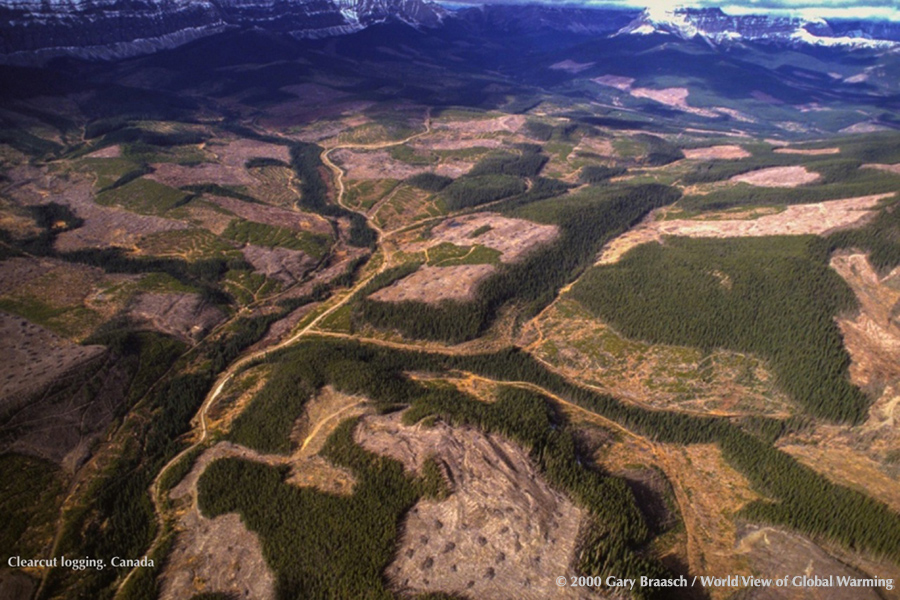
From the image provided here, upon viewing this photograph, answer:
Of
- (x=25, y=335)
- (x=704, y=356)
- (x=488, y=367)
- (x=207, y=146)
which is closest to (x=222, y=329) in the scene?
(x=25, y=335)

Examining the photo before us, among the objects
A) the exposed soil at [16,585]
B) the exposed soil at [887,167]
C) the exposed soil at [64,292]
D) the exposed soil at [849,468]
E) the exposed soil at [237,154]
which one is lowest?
the exposed soil at [64,292]

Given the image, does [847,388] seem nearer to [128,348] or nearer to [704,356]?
[704,356]

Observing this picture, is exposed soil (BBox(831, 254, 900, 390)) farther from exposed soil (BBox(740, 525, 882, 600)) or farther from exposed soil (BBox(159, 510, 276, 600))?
exposed soil (BBox(159, 510, 276, 600))

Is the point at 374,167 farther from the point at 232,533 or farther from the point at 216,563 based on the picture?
the point at 216,563

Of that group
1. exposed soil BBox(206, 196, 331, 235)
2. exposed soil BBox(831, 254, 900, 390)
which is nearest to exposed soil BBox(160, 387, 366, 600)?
exposed soil BBox(831, 254, 900, 390)

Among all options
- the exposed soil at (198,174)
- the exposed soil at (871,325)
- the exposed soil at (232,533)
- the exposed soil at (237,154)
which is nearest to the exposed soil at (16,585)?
the exposed soil at (232,533)

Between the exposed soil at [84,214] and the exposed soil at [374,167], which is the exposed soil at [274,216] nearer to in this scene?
the exposed soil at [84,214]

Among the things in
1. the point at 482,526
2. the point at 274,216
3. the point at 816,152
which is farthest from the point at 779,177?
the point at 482,526
